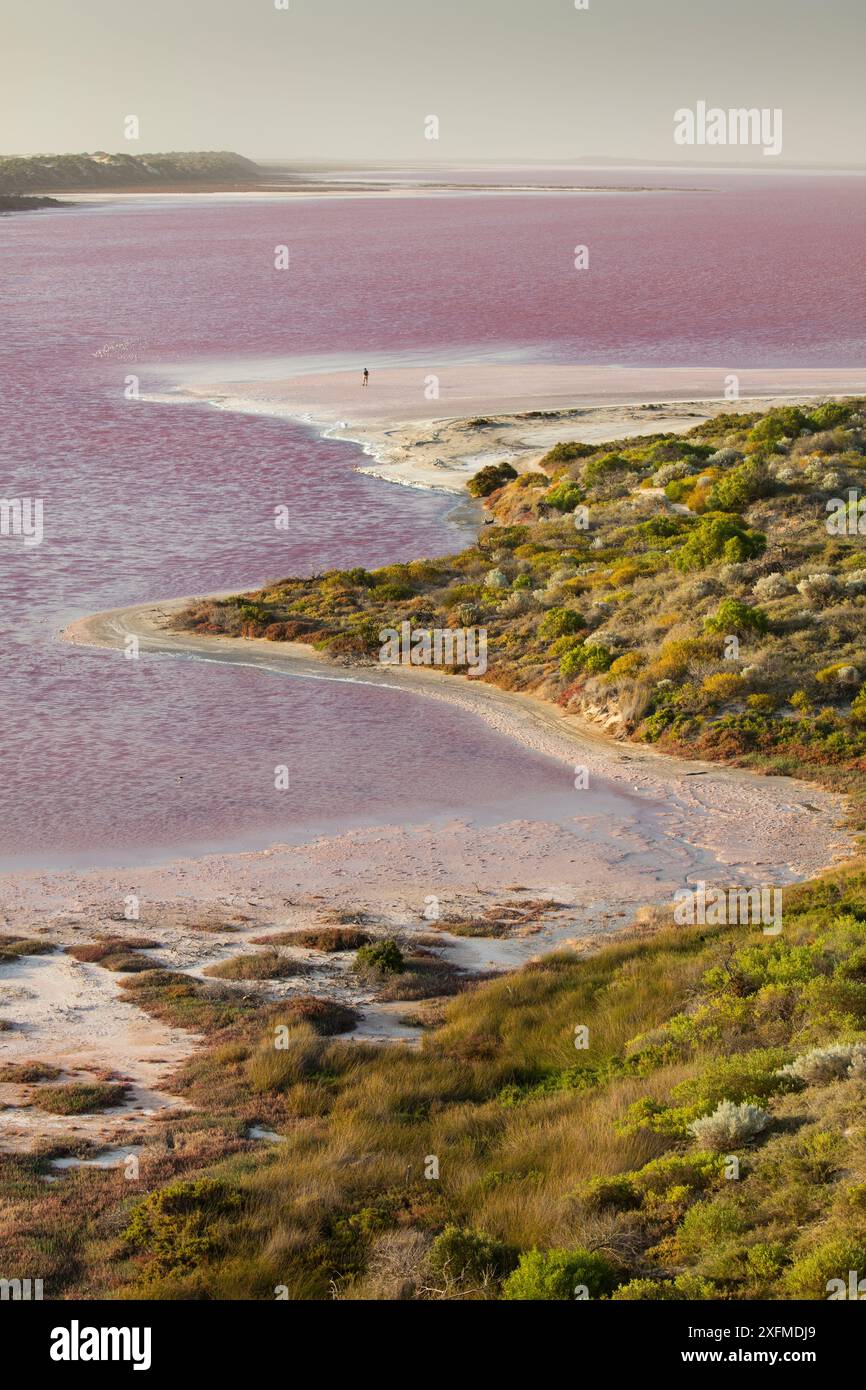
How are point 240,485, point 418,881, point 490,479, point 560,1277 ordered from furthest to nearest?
point 240,485 → point 490,479 → point 418,881 → point 560,1277

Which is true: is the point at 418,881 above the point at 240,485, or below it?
below

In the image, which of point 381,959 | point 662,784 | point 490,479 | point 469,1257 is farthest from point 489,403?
point 469,1257

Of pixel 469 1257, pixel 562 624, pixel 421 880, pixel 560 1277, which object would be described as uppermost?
pixel 562 624

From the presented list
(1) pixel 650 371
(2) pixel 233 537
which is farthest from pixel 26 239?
(2) pixel 233 537

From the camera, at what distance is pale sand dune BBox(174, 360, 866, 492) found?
70188 mm

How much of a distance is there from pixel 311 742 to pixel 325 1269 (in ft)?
69.9

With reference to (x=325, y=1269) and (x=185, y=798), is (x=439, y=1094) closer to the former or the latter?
(x=325, y=1269)

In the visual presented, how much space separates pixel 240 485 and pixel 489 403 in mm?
20922

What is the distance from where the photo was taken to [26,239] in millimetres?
193625

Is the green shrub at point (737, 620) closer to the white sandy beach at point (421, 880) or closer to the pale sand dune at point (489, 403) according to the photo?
the white sandy beach at point (421, 880)

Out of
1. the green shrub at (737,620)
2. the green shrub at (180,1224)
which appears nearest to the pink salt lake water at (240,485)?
the green shrub at (737,620)

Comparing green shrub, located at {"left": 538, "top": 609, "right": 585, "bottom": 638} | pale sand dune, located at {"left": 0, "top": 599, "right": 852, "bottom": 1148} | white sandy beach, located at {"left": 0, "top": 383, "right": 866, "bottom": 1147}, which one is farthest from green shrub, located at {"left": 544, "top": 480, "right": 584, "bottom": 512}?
pale sand dune, located at {"left": 0, "top": 599, "right": 852, "bottom": 1148}

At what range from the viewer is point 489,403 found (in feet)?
270

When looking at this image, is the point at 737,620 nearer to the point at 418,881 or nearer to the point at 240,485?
the point at 418,881
